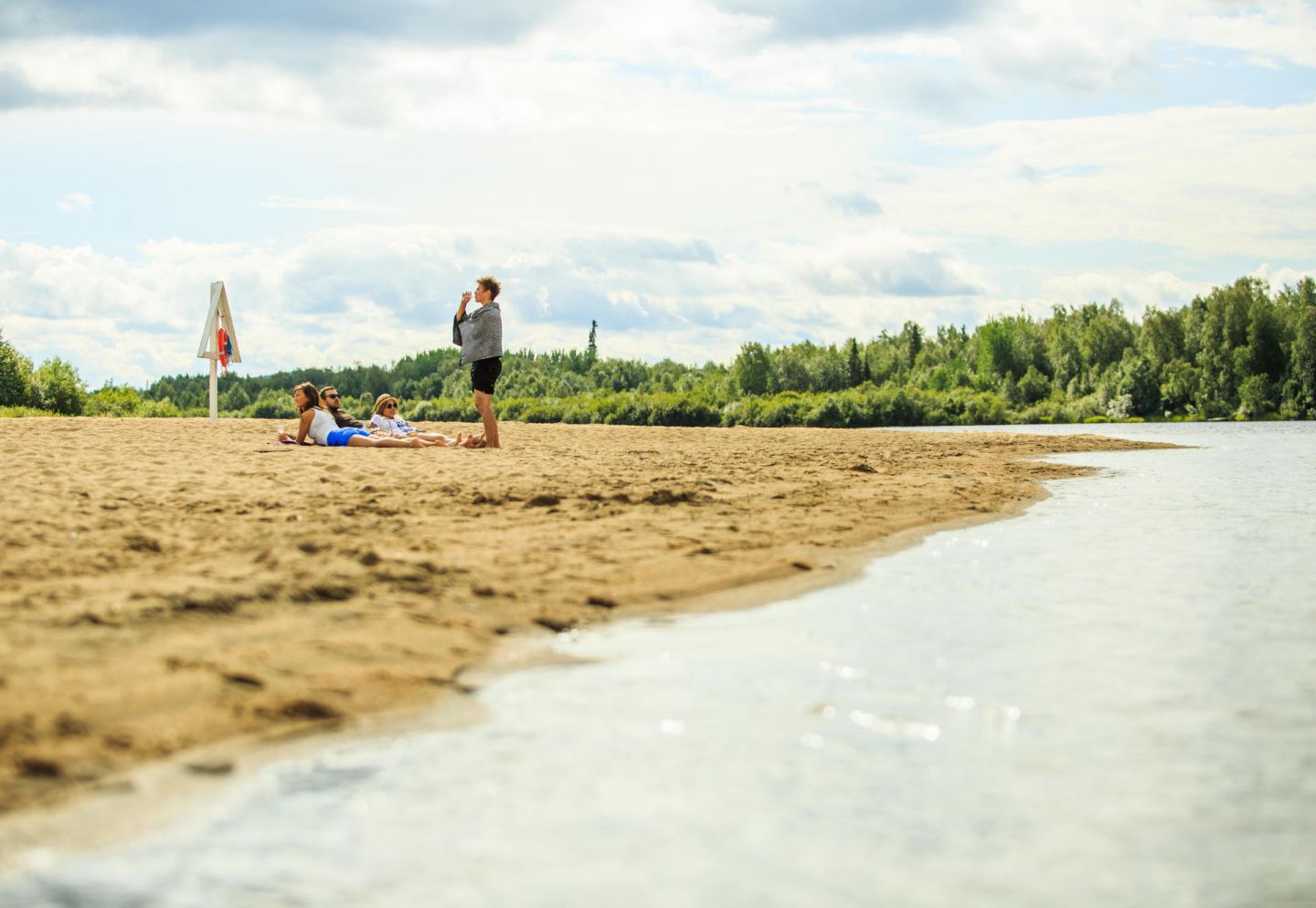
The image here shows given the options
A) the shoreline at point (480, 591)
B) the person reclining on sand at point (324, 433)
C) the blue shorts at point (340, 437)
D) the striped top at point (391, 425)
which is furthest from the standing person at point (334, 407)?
the shoreline at point (480, 591)

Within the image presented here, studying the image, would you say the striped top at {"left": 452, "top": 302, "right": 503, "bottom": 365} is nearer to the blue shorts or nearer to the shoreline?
the shoreline

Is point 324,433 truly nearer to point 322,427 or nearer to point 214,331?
point 322,427

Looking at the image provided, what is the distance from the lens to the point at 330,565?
258 inches

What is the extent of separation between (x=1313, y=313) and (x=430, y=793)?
82281mm

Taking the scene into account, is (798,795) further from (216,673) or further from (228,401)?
(228,401)

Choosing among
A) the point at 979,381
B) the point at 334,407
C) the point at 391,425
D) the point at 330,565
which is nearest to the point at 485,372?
the point at 391,425

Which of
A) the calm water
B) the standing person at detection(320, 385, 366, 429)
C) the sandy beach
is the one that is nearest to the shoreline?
the sandy beach

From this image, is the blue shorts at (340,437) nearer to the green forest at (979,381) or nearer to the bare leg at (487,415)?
the bare leg at (487,415)

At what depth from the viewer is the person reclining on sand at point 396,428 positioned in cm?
1606

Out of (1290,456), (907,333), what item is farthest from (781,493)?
(907,333)

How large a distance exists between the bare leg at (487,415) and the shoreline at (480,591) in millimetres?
608

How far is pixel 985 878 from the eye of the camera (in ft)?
9.72

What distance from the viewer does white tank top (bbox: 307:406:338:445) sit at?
15.8 m

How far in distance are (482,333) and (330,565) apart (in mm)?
8511
